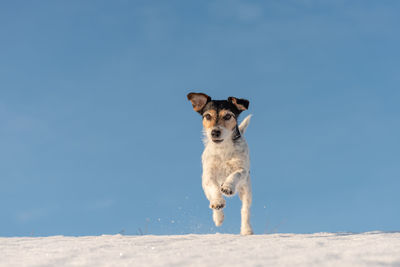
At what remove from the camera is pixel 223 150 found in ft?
30.2

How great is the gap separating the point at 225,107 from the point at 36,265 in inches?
175

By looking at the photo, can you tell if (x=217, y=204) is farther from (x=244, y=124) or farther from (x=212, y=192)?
(x=244, y=124)

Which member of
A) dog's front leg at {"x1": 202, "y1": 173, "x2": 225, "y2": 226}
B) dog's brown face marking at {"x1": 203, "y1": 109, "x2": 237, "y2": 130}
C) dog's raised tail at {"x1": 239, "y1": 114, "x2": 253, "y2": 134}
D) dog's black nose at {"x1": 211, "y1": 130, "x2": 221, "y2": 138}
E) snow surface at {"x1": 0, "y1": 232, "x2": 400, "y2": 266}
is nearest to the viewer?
Answer: snow surface at {"x1": 0, "y1": 232, "x2": 400, "y2": 266}

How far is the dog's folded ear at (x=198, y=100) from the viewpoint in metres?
9.26

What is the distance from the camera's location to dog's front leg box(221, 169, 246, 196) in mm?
8227

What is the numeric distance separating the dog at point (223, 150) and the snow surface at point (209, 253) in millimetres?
2076

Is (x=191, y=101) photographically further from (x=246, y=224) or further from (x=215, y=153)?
(x=246, y=224)

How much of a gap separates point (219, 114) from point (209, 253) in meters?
3.46

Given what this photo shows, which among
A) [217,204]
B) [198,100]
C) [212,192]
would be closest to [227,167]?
[212,192]

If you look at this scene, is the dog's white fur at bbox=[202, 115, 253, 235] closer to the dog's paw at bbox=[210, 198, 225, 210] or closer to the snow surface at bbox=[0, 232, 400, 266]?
the dog's paw at bbox=[210, 198, 225, 210]

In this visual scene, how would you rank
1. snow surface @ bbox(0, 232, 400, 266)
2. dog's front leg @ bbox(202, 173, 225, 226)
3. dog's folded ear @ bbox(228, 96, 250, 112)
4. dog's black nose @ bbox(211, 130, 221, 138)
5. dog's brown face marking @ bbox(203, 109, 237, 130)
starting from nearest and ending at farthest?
1. snow surface @ bbox(0, 232, 400, 266)
2. dog's front leg @ bbox(202, 173, 225, 226)
3. dog's black nose @ bbox(211, 130, 221, 138)
4. dog's brown face marking @ bbox(203, 109, 237, 130)
5. dog's folded ear @ bbox(228, 96, 250, 112)

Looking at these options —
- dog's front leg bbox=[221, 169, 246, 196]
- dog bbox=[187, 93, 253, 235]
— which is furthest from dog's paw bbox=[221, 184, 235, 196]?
dog bbox=[187, 93, 253, 235]

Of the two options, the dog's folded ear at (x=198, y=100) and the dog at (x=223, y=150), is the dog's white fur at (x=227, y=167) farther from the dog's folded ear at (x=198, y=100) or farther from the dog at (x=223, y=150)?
the dog's folded ear at (x=198, y=100)

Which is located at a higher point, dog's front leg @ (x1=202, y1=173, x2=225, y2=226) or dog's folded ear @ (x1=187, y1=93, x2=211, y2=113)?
dog's folded ear @ (x1=187, y1=93, x2=211, y2=113)
